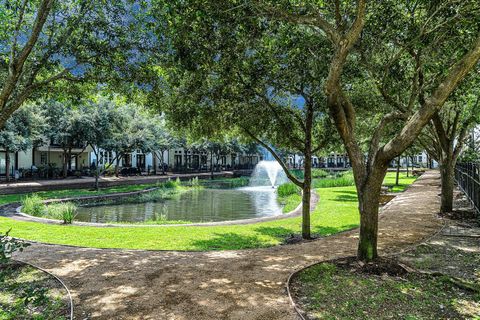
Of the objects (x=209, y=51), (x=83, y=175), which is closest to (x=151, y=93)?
(x=209, y=51)

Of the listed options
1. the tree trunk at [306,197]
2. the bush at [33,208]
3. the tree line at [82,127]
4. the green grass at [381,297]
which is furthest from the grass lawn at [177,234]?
the tree line at [82,127]

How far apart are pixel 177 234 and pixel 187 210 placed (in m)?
9.09

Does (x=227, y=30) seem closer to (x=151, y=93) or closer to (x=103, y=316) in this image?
(x=151, y=93)

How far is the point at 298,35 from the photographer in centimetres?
921

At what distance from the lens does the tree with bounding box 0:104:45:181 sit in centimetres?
2520

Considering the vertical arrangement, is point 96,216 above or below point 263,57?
below

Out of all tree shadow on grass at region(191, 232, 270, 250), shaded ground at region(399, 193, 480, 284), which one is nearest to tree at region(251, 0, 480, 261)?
shaded ground at region(399, 193, 480, 284)

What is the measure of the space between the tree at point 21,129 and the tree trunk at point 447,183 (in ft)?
84.9

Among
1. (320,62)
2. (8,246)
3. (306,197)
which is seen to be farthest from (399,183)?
(8,246)

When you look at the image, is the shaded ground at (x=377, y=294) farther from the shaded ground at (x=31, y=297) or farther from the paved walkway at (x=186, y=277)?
the shaded ground at (x=31, y=297)

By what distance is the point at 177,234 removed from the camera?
11.2 m

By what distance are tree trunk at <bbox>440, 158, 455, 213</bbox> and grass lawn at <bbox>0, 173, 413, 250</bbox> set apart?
335 cm

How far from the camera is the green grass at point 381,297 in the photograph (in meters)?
4.99

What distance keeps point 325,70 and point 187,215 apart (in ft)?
38.0
